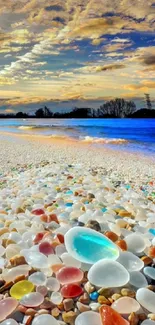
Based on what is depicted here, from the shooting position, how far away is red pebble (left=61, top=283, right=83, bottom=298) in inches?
42.3

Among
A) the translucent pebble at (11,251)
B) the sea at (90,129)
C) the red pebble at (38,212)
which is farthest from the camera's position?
the sea at (90,129)

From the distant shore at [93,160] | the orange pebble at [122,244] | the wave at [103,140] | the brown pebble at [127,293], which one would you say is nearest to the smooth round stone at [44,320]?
the brown pebble at [127,293]

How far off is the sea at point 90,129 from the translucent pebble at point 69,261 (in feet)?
30.8

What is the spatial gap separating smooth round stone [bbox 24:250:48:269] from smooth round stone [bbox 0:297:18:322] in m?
0.20

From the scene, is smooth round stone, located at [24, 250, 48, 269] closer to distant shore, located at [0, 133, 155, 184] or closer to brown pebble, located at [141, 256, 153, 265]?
brown pebble, located at [141, 256, 153, 265]

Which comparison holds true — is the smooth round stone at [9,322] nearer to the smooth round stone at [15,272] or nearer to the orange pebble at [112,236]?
the smooth round stone at [15,272]

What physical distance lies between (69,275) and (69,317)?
0.62 ft

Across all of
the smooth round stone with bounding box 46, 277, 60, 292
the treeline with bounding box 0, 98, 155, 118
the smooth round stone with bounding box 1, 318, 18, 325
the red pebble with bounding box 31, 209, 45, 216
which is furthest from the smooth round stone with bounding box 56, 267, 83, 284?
the treeline with bounding box 0, 98, 155, 118

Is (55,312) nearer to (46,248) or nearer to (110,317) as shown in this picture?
(110,317)

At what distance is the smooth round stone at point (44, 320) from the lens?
3.12ft

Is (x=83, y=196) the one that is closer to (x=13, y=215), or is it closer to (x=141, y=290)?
(x=13, y=215)

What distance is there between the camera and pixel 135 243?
1.38m

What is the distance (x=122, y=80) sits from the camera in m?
11.6

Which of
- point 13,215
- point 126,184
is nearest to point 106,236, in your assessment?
point 13,215
